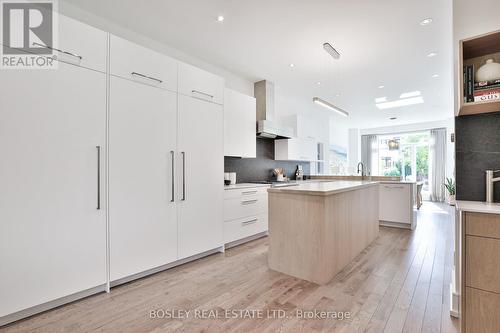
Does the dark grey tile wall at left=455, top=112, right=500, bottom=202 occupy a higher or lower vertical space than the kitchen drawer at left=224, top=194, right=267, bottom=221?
higher

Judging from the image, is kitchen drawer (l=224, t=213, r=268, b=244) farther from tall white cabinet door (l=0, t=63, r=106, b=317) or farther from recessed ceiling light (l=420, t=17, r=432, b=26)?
recessed ceiling light (l=420, t=17, r=432, b=26)

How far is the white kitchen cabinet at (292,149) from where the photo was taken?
4988 mm

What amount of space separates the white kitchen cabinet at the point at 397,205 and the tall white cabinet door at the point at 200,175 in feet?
11.0

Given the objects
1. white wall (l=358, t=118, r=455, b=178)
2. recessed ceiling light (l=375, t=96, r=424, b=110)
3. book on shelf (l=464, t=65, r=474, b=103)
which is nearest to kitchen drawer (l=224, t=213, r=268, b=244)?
book on shelf (l=464, t=65, r=474, b=103)

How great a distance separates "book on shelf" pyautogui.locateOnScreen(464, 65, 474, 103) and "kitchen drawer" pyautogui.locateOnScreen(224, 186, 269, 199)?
250 cm

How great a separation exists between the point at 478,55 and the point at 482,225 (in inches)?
49.1

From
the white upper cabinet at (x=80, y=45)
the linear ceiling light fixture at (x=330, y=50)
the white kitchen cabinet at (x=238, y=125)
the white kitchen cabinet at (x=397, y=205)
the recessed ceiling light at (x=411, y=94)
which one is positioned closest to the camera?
the white upper cabinet at (x=80, y=45)

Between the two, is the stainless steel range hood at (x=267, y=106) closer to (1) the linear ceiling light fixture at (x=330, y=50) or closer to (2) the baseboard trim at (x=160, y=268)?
(1) the linear ceiling light fixture at (x=330, y=50)

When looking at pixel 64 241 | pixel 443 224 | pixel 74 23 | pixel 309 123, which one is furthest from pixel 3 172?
pixel 443 224

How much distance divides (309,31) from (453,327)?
10.2 ft

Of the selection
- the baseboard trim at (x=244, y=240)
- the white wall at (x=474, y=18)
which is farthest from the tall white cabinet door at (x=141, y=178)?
the white wall at (x=474, y=18)

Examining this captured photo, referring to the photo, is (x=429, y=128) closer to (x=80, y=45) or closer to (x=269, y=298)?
(x=269, y=298)

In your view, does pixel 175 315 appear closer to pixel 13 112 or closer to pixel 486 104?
pixel 13 112

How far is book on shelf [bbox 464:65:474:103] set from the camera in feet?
5.24
